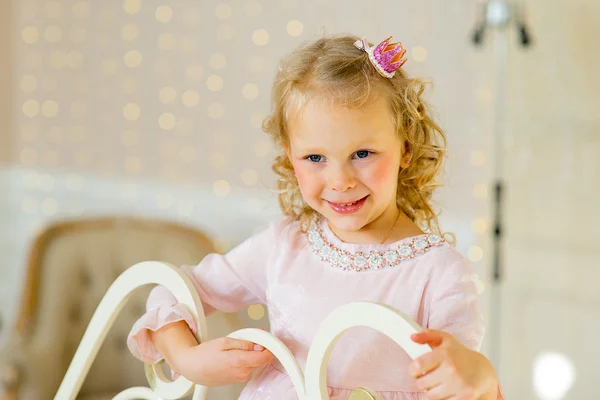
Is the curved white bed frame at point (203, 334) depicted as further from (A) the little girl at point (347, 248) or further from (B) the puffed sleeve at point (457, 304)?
(B) the puffed sleeve at point (457, 304)

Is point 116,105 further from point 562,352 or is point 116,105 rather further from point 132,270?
point 132,270

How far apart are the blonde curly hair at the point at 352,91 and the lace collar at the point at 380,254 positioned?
0.35ft

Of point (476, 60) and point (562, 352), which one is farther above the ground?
point (476, 60)

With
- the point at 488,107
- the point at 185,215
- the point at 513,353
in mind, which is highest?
the point at 488,107

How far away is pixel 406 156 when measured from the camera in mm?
958

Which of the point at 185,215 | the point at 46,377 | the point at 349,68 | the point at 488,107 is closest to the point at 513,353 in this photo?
the point at 488,107

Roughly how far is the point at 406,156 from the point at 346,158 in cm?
14

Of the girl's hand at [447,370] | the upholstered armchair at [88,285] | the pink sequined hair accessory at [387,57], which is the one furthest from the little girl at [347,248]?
the upholstered armchair at [88,285]

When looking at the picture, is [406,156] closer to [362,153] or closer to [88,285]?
[362,153]

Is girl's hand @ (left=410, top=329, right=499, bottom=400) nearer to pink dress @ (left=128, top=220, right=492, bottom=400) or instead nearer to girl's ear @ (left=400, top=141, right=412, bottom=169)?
pink dress @ (left=128, top=220, right=492, bottom=400)

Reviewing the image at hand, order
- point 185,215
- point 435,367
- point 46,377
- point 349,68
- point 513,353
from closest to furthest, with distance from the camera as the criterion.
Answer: point 435,367 → point 349,68 → point 46,377 → point 513,353 → point 185,215

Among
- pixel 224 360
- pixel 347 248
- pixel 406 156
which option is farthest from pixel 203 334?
pixel 406 156

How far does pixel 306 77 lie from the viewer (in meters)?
0.90

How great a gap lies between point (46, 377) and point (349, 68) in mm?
1713
